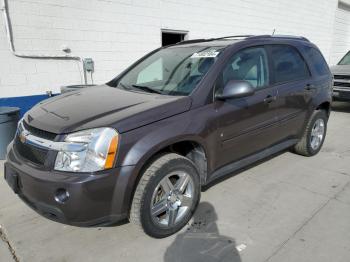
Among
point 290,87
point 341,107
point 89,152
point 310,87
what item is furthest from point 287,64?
point 341,107

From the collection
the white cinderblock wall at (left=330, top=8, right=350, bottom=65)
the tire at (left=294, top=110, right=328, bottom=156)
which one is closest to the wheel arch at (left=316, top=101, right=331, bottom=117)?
the tire at (left=294, top=110, right=328, bottom=156)

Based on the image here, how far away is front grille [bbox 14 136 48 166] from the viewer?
2.43m

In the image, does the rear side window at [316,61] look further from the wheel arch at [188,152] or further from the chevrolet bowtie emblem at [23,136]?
the chevrolet bowtie emblem at [23,136]

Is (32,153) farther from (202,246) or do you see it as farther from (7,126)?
(7,126)

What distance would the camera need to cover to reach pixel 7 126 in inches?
181

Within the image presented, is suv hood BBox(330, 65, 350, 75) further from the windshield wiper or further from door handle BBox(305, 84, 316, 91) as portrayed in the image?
the windshield wiper

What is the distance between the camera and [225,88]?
9.76 ft

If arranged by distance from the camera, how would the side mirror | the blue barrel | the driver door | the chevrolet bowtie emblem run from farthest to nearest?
1. the blue barrel
2. the driver door
3. the side mirror
4. the chevrolet bowtie emblem

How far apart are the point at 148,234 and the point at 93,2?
5.03 m

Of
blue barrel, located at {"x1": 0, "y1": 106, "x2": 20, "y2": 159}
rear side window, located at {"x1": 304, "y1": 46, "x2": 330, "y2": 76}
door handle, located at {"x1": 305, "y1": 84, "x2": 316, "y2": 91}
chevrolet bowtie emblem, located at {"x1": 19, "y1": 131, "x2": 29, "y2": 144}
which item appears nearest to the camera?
chevrolet bowtie emblem, located at {"x1": 19, "y1": 131, "x2": 29, "y2": 144}

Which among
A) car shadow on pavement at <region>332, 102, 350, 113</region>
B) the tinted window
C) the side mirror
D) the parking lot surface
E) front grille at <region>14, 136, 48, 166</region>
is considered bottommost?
car shadow on pavement at <region>332, 102, 350, 113</region>

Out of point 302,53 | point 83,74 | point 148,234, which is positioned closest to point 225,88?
point 148,234

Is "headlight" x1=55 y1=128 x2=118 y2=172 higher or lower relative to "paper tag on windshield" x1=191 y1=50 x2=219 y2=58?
lower

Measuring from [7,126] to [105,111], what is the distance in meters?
2.71
